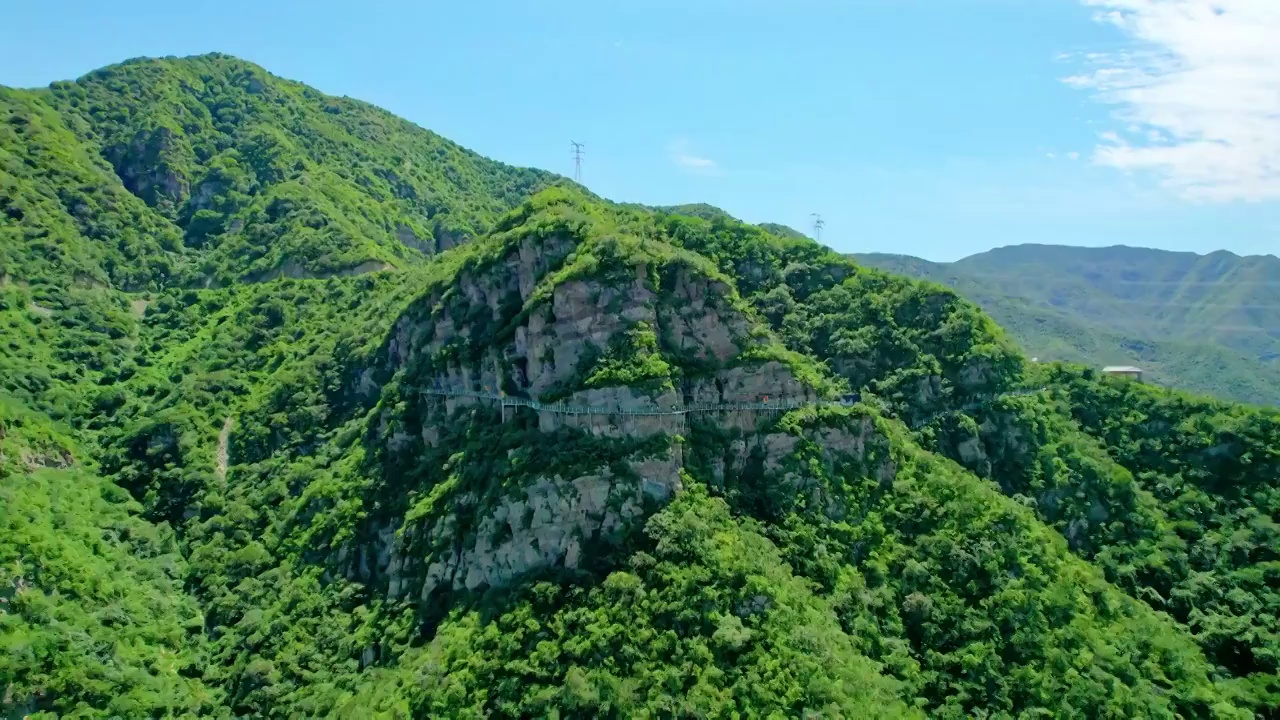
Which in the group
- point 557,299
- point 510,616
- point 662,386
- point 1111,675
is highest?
point 557,299

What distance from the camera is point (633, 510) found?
7231 cm

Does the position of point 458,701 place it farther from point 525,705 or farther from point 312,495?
point 312,495

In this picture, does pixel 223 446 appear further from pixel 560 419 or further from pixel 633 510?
pixel 633 510

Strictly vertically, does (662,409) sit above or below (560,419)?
above

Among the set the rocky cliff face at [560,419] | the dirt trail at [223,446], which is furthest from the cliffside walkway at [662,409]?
the dirt trail at [223,446]

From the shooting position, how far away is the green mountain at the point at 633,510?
69312mm

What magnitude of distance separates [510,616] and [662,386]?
22.4 metres

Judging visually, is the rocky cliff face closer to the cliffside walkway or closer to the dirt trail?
the cliffside walkway

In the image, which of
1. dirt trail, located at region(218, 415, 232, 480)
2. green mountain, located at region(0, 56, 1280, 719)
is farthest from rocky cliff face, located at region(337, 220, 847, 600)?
dirt trail, located at region(218, 415, 232, 480)

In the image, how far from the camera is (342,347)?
117 meters

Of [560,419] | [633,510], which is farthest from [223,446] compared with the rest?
[633,510]

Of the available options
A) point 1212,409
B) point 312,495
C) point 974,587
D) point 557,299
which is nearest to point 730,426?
point 557,299

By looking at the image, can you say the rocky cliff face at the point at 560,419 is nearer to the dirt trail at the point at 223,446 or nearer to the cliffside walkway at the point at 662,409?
the cliffside walkway at the point at 662,409

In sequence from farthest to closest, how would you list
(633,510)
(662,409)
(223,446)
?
(223,446)
(662,409)
(633,510)
